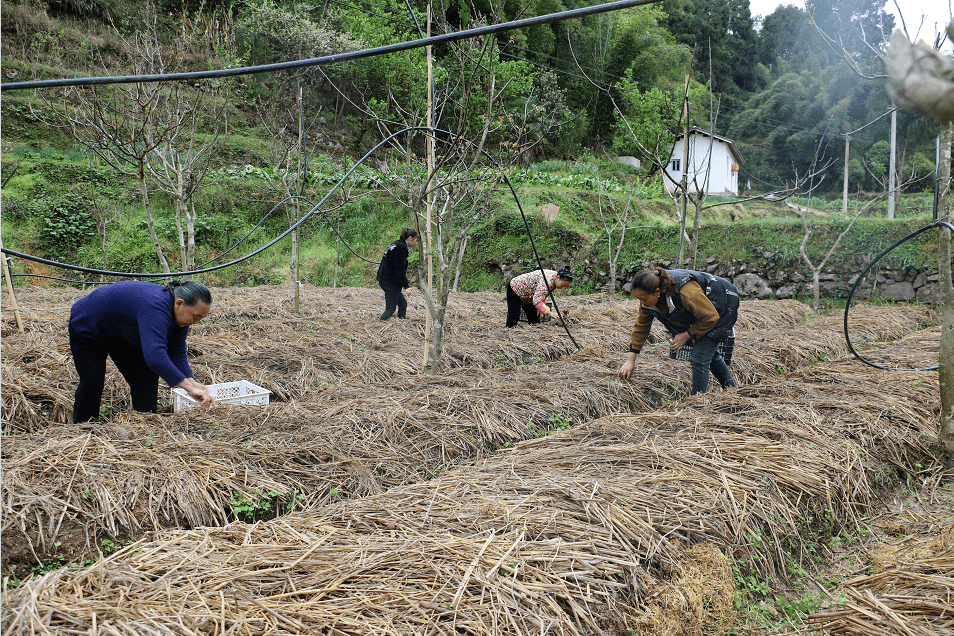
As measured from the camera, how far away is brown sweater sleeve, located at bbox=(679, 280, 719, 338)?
403 centimetres

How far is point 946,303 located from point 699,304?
1.44 m

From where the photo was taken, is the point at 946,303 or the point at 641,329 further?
the point at 641,329

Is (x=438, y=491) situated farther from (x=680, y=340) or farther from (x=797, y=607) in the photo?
(x=680, y=340)

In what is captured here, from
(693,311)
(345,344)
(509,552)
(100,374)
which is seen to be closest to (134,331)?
(100,374)

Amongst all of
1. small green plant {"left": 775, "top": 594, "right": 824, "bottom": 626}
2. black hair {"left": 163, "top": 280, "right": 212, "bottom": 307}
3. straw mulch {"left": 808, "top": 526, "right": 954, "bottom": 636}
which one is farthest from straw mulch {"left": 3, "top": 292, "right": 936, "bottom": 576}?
small green plant {"left": 775, "top": 594, "right": 824, "bottom": 626}

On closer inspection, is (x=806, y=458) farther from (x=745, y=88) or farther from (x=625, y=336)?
(x=745, y=88)

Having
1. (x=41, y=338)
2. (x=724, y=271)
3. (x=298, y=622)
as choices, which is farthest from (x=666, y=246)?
(x=298, y=622)

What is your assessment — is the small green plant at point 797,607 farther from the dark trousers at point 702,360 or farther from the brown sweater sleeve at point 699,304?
the dark trousers at point 702,360

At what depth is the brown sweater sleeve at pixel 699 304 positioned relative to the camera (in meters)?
4.03

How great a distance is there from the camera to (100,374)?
138 inches

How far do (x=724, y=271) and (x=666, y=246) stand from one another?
128 cm

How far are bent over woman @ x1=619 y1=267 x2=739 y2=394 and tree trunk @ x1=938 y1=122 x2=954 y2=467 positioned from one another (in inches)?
48.6

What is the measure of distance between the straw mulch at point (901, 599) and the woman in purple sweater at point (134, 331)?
3.05 metres

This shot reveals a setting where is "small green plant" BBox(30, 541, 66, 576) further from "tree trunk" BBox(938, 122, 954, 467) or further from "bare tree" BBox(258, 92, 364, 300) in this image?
"tree trunk" BBox(938, 122, 954, 467)
